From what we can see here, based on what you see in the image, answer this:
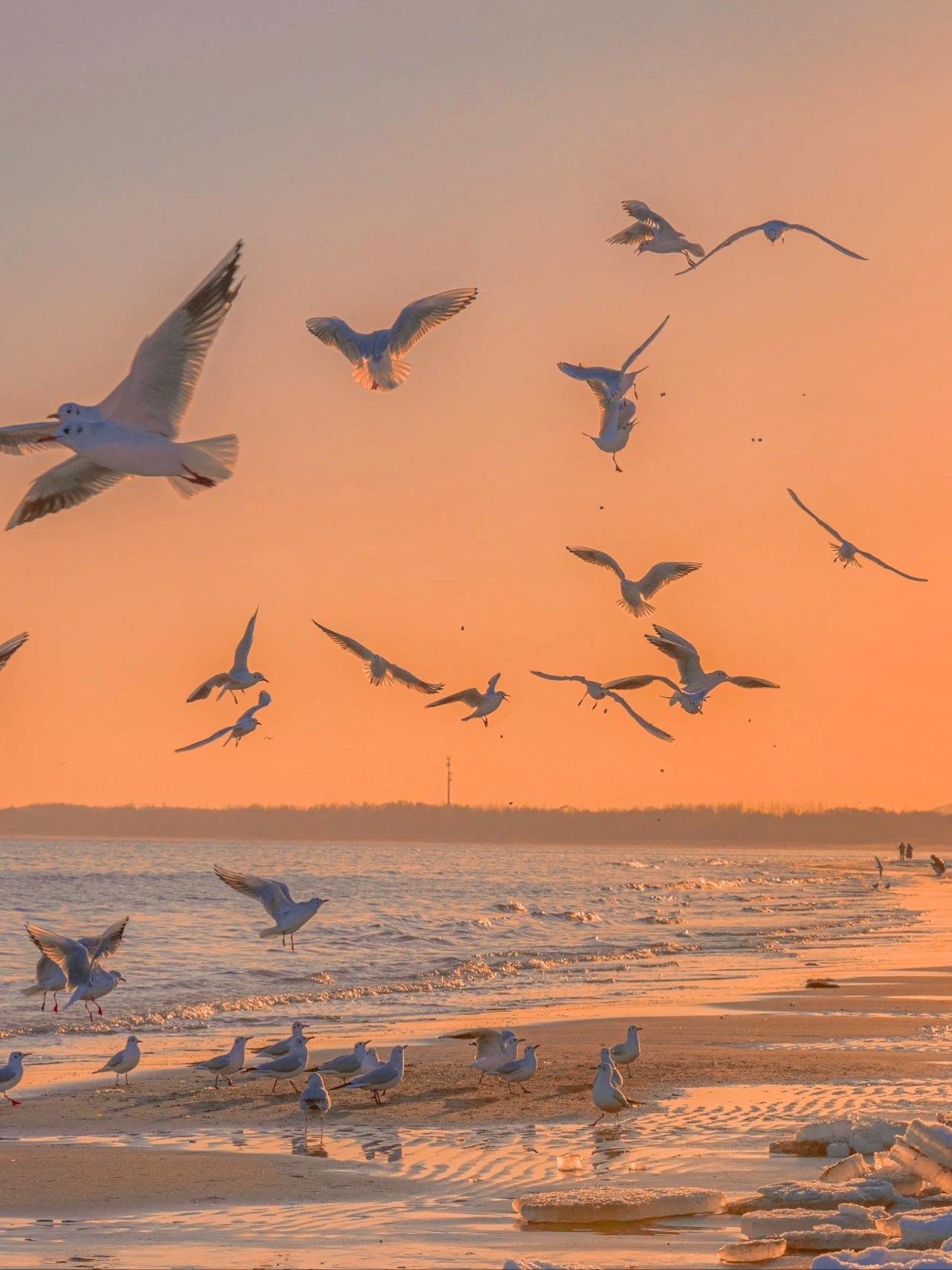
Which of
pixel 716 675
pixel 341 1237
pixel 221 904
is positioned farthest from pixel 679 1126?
pixel 221 904

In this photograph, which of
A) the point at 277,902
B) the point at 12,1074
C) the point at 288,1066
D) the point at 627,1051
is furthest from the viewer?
the point at 277,902

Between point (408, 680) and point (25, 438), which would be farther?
point (408, 680)

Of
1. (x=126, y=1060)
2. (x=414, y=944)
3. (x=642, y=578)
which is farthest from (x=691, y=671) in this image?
(x=414, y=944)

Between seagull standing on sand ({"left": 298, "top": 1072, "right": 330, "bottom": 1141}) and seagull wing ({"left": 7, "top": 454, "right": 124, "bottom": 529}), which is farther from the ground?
seagull wing ({"left": 7, "top": 454, "right": 124, "bottom": 529})

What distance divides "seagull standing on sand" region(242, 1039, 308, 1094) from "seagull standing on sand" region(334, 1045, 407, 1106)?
1.71ft

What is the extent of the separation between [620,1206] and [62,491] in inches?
198

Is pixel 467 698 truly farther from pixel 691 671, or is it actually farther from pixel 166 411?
pixel 166 411

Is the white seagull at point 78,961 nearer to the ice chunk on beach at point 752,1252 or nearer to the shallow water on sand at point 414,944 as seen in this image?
the shallow water on sand at point 414,944

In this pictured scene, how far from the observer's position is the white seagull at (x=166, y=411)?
9156 millimetres

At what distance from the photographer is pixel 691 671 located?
17.7 metres

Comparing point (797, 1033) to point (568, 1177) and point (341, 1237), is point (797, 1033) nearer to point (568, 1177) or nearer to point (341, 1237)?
point (568, 1177)

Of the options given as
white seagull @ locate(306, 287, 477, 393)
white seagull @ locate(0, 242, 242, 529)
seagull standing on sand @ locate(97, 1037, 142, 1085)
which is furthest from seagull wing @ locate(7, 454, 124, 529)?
seagull standing on sand @ locate(97, 1037, 142, 1085)

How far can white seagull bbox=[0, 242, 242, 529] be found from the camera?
30.0 ft

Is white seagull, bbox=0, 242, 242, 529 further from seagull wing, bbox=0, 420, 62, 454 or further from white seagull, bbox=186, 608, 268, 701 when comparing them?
white seagull, bbox=186, 608, 268, 701
